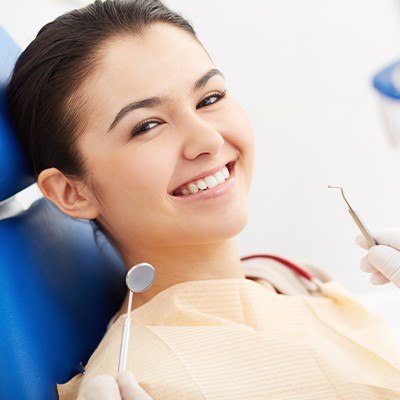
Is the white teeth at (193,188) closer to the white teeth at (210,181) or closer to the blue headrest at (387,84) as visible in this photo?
the white teeth at (210,181)

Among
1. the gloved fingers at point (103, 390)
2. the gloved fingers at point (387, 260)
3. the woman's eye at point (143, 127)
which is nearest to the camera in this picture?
the gloved fingers at point (103, 390)

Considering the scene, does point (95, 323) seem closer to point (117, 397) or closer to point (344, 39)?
point (117, 397)

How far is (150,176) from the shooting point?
133 centimetres

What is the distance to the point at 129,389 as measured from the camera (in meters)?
1.03

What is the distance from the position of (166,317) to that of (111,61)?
53 cm

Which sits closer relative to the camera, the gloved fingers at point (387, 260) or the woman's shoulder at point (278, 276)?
the gloved fingers at point (387, 260)

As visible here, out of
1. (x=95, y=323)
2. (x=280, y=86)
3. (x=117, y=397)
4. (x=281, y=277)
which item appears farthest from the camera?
(x=280, y=86)

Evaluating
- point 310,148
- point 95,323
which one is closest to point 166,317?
point 95,323

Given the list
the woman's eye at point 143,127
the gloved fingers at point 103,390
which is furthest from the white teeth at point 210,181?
the gloved fingers at point 103,390

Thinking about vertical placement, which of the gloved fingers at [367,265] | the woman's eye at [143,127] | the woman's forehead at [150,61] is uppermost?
the woman's forehead at [150,61]

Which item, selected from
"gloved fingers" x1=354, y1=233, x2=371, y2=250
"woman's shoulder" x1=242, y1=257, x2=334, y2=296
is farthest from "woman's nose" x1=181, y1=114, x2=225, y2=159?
"woman's shoulder" x1=242, y1=257, x2=334, y2=296

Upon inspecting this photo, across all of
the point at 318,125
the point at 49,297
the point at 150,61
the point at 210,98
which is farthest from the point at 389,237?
the point at 318,125

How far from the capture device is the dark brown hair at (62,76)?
140 centimetres

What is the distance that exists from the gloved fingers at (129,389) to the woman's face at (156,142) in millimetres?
398
